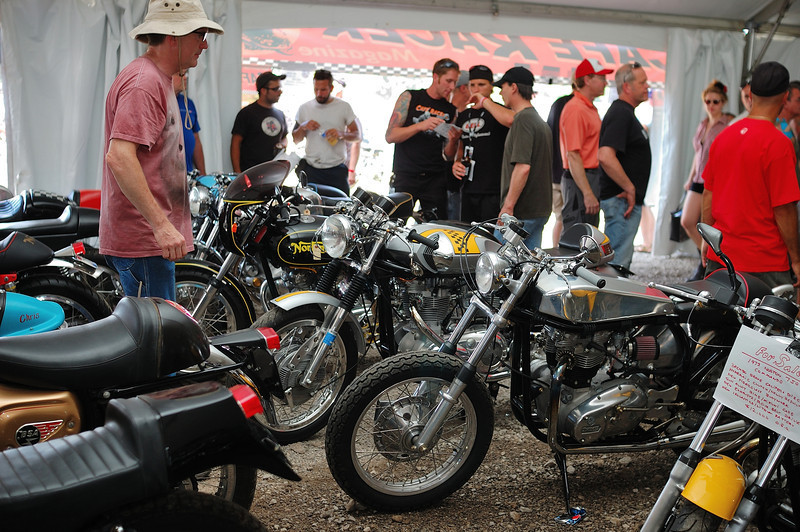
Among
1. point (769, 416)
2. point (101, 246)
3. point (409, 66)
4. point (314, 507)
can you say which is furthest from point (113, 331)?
point (409, 66)

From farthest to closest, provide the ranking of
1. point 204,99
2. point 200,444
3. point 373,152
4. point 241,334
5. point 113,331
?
1. point 373,152
2. point 204,99
3. point 241,334
4. point 113,331
5. point 200,444

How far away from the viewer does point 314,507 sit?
2744mm

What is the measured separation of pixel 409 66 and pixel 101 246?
4.99 m

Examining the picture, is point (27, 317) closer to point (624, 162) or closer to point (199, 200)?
point (199, 200)

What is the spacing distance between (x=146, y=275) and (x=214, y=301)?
107 centimetres

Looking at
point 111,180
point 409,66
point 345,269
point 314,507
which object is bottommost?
point 314,507

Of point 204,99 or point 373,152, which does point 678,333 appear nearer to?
point 204,99

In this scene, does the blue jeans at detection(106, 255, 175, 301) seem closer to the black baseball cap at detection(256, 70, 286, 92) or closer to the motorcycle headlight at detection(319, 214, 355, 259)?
the motorcycle headlight at detection(319, 214, 355, 259)

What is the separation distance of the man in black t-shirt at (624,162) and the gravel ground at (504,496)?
8.26 feet

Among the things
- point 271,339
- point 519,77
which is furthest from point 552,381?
point 519,77

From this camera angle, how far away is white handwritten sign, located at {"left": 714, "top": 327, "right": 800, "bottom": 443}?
1.83 m

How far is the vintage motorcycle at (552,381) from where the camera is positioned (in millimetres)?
2566

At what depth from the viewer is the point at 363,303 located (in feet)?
11.9

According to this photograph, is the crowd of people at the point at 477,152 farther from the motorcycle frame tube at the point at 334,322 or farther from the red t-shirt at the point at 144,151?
the motorcycle frame tube at the point at 334,322
